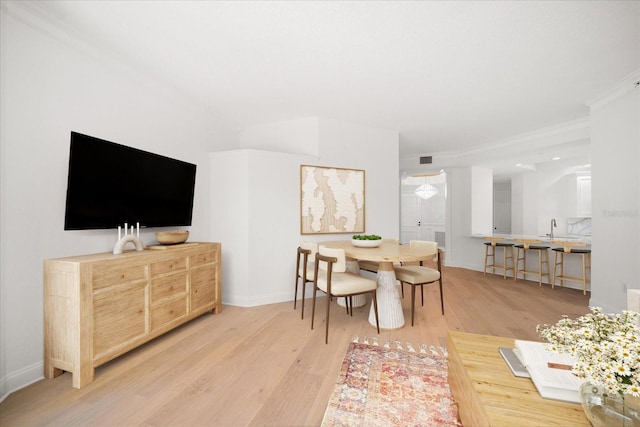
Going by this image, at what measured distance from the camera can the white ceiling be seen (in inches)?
75.4

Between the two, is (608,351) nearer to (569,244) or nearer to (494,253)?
(569,244)

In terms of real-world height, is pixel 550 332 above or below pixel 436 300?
above

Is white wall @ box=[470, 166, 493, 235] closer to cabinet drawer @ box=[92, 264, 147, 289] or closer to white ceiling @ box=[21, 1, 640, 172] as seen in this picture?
white ceiling @ box=[21, 1, 640, 172]

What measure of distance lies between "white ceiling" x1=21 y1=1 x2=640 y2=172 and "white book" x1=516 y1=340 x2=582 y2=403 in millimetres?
2215

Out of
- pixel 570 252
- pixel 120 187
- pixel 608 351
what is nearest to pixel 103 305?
pixel 120 187

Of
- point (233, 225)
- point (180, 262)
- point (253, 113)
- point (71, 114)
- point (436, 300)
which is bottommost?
point (436, 300)

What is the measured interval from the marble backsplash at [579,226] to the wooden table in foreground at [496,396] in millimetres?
6939

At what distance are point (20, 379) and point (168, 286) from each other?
3.42 feet

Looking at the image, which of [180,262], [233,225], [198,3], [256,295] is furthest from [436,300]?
[198,3]

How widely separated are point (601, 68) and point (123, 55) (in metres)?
4.73

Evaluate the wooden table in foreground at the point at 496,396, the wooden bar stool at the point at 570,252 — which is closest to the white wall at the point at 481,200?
the wooden bar stool at the point at 570,252

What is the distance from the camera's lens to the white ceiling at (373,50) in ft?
6.28

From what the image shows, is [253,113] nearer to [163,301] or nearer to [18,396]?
[163,301]

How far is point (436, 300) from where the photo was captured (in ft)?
12.4
